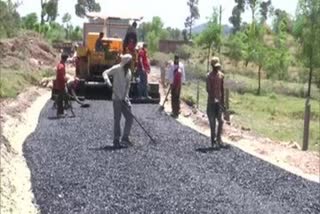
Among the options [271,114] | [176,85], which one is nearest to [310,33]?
[271,114]

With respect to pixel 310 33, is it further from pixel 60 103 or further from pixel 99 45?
pixel 60 103

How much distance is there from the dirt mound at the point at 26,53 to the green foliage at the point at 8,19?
86 cm

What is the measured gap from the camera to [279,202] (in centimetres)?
1045

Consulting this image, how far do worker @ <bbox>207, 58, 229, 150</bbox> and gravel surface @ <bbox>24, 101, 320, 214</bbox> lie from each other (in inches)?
14.0

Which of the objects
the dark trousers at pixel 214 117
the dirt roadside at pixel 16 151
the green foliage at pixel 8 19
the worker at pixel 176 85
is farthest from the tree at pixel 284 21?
the dark trousers at pixel 214 117

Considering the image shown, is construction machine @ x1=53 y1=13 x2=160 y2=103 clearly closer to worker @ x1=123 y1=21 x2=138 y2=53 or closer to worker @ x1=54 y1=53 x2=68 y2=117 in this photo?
worker @ x1=123 y1=21 x2=138 y2=53

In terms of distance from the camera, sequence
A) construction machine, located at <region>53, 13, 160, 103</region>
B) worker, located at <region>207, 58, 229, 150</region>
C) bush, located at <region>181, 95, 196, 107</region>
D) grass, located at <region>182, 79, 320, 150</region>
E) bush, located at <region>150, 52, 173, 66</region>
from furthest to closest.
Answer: bush, located at <region>150, 52, 173, 66</region> → bush, located at <region>181, 95, 196, 107</region> → grass, located at <region>182, 79, 320, 150</region> → construction machine, located at <region>53, 13, 160, 103</region> → worker, located at <region>207, 58, 229, 150</region>

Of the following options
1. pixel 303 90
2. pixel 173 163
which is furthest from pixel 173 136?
pixel 303 90

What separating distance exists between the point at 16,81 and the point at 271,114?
1187cm

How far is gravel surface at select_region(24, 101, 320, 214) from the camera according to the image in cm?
985

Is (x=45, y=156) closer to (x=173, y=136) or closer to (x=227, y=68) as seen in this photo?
(x=173, y=136)

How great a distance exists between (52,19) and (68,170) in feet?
229

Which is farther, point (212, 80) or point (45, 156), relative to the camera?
point (212, 80)

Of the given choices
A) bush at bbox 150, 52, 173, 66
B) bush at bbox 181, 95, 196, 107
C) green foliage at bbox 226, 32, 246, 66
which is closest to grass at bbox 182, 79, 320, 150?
bush at bbox 181, 95, 196, 107
